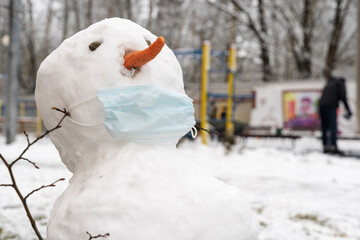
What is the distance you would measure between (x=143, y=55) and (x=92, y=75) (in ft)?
0.83

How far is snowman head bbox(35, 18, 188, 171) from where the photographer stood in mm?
1516

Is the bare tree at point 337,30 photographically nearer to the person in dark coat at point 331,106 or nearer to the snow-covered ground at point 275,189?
the person in dark coat at point 331,106

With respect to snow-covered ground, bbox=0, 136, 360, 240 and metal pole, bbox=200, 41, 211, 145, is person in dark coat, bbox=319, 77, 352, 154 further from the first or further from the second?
metal pole, bbox=200, 41, 211, 145

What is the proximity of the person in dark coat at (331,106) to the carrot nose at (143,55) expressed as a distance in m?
7.32

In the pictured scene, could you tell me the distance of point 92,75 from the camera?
1.52m

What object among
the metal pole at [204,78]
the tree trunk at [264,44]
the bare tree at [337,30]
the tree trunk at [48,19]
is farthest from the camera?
the tree trunk at [48,19]

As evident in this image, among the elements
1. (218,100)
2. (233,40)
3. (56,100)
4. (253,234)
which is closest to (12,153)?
(56,100)

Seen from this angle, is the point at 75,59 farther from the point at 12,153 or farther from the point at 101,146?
the point at 12,153

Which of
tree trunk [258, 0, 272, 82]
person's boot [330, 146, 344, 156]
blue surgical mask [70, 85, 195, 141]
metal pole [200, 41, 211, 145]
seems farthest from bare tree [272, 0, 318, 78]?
blue surgical mask [70, 85, 195, 141]

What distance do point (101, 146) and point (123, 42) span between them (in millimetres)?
470

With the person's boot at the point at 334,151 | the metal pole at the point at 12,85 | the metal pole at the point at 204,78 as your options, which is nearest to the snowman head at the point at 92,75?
the metal pole at the point at 204,78

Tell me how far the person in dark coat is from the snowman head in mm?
7071

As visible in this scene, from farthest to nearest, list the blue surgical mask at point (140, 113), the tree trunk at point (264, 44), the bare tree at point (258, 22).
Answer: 1. the tree trunk at point (264, 44)
2. the bare tree at point (258, 22)
3. the blue surgical mask at point (140, 113)

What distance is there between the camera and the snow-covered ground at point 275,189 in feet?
9.85
